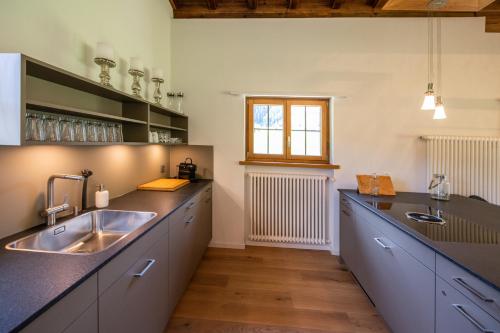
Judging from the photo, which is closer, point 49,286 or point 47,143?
point 49,286

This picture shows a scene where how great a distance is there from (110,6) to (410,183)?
3602 mm

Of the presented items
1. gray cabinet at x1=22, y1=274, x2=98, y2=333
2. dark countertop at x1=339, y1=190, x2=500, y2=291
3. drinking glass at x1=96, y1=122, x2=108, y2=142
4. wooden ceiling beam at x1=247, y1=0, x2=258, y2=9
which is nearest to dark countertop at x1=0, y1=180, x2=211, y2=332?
gray cabinet at x1=22, y1=274, x2=98, y2=333

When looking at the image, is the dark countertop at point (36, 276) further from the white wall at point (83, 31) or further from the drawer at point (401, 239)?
the drawer at point (401, 239)

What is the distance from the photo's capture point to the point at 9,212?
1.17 meters

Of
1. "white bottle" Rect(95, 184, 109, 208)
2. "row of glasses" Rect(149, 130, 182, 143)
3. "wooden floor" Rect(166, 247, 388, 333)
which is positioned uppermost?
"row of glasses" Rect(149, 130, 182, 143)

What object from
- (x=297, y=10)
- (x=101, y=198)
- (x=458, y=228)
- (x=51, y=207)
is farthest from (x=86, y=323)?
(x=297, y=10)

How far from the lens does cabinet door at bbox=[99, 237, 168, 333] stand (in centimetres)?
98

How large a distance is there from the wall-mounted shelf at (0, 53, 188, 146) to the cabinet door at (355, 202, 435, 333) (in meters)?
2.01

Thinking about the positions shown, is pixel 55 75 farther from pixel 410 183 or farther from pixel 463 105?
pixel 463 105

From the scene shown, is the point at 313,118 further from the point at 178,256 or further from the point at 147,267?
the point at 147,267

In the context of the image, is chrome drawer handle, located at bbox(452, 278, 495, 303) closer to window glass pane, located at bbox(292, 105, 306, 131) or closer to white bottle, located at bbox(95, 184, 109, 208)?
white bottle, located at bbox(95, 184, 109, 208)

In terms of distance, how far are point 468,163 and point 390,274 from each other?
6.77 feet

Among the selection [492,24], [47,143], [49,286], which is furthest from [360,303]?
[492,24]

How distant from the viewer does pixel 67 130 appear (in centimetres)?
130
